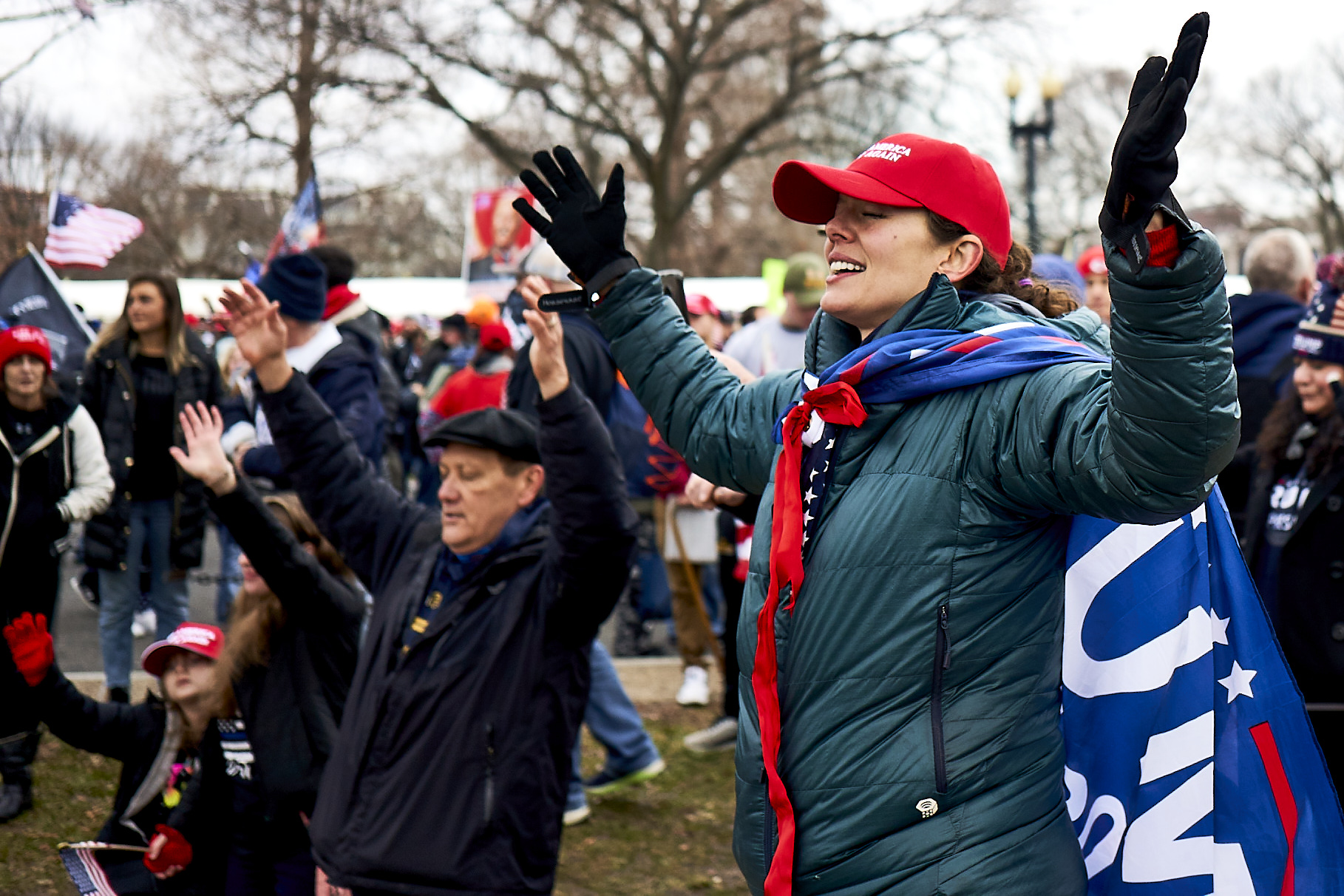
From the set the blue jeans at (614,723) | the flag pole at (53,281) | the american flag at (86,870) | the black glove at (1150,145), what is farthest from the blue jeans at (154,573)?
the black glove at (1150,145)

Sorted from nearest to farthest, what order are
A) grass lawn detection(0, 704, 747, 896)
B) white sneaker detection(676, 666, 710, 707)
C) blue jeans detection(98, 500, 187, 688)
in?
grass lawn detection(0, 704, 747, 896)
blue jeans detection(98, 500, 187, 688)
white sneaker detection(676, 666, 710, 707)

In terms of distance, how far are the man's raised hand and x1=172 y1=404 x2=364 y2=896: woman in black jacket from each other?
283mm

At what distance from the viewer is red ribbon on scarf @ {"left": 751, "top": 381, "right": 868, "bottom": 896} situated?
2066 mm

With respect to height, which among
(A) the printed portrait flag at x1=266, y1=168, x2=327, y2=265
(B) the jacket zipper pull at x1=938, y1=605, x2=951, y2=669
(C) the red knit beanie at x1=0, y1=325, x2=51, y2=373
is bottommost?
(B) the jacket zipper pull at x1=938, y1=605, x2=951, y2=669

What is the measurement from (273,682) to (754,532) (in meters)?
2.00

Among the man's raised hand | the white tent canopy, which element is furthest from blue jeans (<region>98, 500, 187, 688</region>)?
the white tent canopy

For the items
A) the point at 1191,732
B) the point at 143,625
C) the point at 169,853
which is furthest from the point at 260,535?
the point at 143,625

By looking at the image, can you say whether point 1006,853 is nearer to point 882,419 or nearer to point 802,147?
point 882,419

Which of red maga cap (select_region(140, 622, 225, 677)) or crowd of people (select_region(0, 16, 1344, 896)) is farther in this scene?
red maga cap (select_region(140, 622, 225, 677))

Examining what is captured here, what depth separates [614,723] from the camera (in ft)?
17.6

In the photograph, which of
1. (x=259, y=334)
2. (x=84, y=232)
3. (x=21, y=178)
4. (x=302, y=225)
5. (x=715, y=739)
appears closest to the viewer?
(x=259, y=334)

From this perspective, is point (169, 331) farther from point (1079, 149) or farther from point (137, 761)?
point (1079, 149)

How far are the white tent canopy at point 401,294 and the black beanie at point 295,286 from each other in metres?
16.7

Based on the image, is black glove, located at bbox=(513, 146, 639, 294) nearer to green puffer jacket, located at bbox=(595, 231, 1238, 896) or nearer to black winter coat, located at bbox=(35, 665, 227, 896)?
green puffer jacket, located at bbox=(595, 231, 1238, 896)
